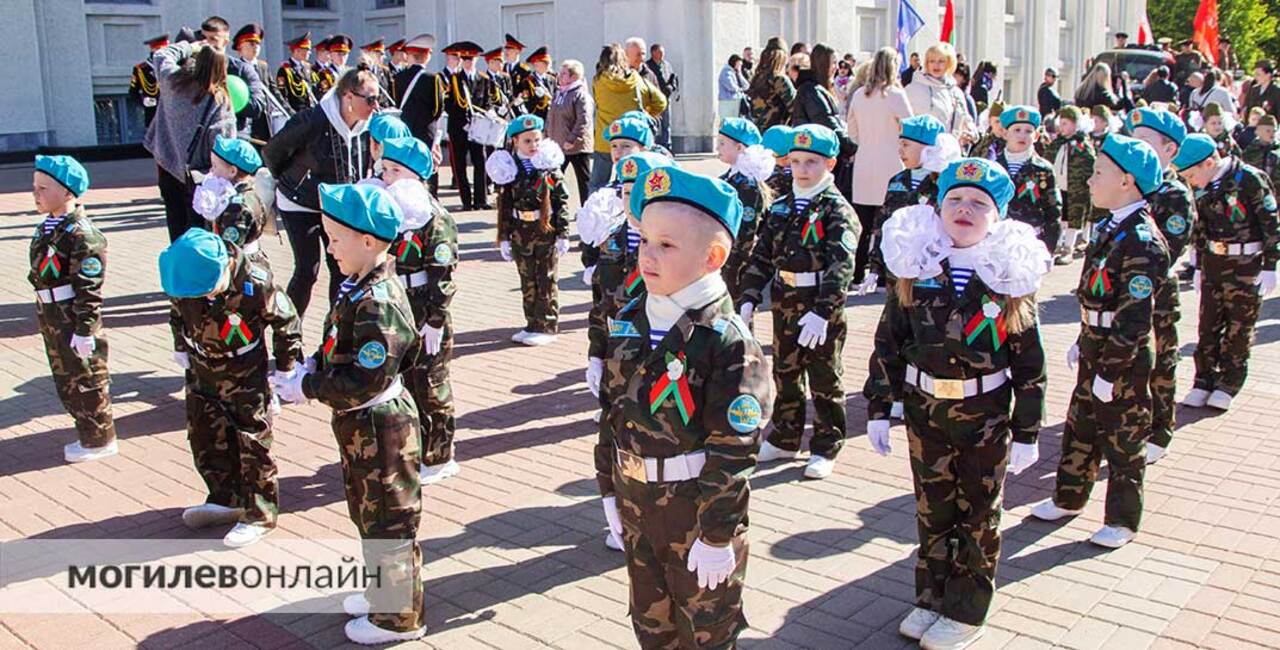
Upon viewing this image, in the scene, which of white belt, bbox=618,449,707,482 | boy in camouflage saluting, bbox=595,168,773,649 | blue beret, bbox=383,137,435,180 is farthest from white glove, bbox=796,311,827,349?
white belt, bbox=618,449,707,482

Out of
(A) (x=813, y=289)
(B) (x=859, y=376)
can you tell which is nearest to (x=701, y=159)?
(B) (x=859, y=376)

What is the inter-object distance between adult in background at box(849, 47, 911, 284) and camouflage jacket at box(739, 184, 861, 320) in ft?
13.6

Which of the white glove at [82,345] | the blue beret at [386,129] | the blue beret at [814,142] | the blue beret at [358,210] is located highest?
the blue beret at [386,129]

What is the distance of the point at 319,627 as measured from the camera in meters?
4.96

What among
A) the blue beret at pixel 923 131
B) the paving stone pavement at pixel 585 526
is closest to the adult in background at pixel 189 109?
the paving stone pavement at pixel 585 526

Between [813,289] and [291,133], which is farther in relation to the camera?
[291,133]

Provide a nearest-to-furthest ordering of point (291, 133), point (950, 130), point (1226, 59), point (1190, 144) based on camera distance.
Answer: point (1190, 144) < point (291, 133) < point (950, 130) < point (1226, 59)

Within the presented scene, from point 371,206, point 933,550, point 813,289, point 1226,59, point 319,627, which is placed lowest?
point 319,627

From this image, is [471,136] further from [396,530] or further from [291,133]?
[396,530]

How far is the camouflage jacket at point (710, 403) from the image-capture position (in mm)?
3701

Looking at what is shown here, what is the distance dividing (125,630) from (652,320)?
283 centimetres

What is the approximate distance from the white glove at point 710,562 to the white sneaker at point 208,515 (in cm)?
313

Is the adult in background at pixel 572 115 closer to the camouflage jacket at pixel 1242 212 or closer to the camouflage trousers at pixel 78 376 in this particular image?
the camouflage trousers at pixel 78 376

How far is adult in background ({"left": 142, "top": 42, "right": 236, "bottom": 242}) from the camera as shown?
962 cm
